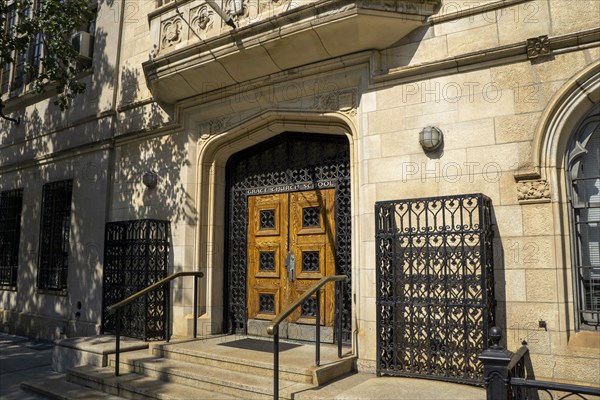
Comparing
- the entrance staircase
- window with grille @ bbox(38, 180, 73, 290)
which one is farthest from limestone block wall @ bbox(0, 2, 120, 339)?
the entrance staircase

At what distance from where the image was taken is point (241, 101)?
8133 mm

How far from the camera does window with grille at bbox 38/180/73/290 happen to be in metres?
10.7

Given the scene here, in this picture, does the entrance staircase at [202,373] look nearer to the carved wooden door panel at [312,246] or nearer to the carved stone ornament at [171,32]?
the carved wooden door panel at [312,246]

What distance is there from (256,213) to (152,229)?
1.83 m

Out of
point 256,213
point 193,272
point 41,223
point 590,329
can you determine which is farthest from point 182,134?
point 590,329

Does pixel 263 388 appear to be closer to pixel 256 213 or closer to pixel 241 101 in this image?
pixel 256 213

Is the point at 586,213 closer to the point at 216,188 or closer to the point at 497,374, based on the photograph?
the point at 497,374

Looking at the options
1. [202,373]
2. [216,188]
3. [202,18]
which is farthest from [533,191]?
[202,18]

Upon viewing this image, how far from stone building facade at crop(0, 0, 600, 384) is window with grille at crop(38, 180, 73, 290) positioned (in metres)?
0.20

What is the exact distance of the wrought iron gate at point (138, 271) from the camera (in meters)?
8.16

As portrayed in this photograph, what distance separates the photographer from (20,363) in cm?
850

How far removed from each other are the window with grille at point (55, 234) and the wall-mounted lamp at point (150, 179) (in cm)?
268

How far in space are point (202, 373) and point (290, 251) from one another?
2461 mm

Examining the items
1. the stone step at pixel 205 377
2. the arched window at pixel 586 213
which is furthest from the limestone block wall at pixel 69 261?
the arched window at pixel 586 213
